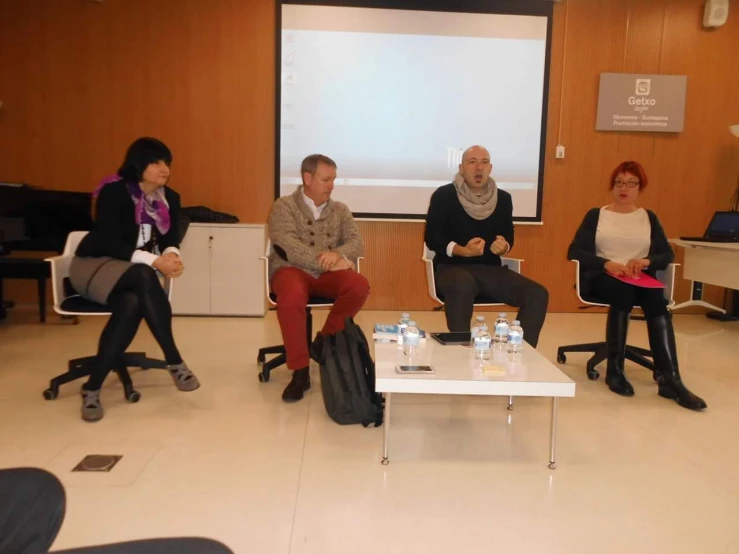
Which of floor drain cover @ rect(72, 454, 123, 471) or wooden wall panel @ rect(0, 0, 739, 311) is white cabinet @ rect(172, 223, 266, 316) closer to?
wooden wall panel @ rect(0, 0, 739, 311)

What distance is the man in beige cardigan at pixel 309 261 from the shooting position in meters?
2.54

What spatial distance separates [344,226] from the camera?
295cm

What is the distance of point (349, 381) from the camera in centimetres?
226

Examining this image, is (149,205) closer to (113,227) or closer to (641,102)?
(113,227)

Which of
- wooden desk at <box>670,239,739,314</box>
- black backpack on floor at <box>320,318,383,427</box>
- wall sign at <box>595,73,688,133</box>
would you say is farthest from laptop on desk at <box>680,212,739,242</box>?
black backpack on floor at <box>320,318,383,427</box>

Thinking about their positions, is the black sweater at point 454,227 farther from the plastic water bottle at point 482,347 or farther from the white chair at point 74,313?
the white chair at point 74,313

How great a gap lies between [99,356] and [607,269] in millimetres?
2365

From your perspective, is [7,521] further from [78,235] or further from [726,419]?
[726,419]

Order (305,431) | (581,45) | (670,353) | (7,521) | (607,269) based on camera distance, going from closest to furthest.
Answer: (7,521) → (305,431) → (670,353) → (607,269) → (581,45)

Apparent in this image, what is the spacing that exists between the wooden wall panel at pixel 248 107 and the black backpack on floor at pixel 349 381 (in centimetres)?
244

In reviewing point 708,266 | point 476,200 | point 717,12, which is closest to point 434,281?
point 476,200

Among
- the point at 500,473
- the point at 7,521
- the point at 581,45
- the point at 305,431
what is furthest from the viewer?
the point at 581,45

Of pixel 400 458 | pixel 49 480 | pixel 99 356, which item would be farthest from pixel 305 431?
pixel 49 480

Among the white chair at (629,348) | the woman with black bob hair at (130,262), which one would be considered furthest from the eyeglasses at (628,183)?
the woman with black bob hair at (130,262)
